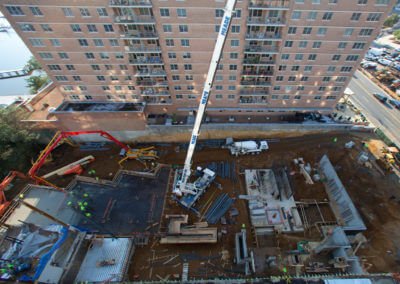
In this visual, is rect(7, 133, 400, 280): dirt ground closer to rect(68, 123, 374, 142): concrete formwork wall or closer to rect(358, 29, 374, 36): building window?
rect(68, 123, 374, 142): concrete formwork wall

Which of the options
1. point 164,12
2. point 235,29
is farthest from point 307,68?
point 164,12

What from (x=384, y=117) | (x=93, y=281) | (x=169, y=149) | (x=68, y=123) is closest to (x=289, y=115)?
(x=384, y=117)

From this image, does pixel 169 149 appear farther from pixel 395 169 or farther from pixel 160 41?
pixel 395 169

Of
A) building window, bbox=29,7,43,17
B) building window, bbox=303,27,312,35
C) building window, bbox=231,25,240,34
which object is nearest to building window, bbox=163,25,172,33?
building window, bbox=231,25,240,34

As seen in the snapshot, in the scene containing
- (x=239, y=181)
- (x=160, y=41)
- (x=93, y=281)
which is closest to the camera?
(x=93, y=281)

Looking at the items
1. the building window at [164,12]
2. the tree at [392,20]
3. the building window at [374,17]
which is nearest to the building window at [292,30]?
the building window at [374,17]
